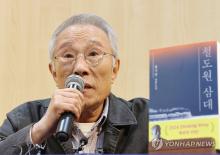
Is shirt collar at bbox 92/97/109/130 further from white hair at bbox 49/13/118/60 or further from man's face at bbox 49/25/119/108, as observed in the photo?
white hair at bbox 49/13/118/60

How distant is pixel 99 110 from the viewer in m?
1.75

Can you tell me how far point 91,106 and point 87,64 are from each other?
0.47 feet

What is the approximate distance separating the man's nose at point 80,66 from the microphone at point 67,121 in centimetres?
18

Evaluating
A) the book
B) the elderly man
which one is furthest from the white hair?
the book

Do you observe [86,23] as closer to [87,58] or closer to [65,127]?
[87,58]

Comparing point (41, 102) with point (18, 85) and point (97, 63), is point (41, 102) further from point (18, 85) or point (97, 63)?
point (18, 85)

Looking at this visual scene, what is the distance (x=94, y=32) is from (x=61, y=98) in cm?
48

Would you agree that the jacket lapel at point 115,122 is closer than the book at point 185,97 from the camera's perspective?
No

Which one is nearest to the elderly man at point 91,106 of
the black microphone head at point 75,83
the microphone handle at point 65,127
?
the black microphone head at point 75,83

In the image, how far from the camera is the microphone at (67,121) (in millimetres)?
1173

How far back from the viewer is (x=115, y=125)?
5.55 ft

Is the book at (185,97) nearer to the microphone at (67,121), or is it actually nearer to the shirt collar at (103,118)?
the microphone at (67,121)

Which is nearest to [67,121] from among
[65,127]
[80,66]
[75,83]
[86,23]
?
[65,127]

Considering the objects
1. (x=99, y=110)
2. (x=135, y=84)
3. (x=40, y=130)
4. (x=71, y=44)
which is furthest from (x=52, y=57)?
(x=135, y=84)
